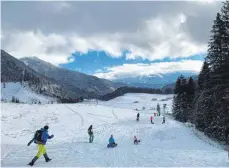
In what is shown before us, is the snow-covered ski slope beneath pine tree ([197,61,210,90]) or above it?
beneath

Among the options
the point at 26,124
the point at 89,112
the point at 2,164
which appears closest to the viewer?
the point at 2,164

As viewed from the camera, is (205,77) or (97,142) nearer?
(97,142)

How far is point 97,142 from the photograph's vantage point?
107ft

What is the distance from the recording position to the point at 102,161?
18734 mm

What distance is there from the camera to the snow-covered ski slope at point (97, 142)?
18453 millimetres

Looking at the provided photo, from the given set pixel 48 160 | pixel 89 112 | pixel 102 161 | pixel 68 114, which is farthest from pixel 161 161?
pixel 89 112

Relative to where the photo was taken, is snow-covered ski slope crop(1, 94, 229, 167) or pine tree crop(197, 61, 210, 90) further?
pine tree crop(197, 61, 210, 90)

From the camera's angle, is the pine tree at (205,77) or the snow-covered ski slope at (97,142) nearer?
the snow-covered ski slope at (97,142)

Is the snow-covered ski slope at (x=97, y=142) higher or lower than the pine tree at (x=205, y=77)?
lower

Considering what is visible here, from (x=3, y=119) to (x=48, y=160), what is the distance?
35806mm

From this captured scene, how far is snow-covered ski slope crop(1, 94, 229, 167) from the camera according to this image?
60.5 feet

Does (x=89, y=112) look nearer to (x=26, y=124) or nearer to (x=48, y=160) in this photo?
(x=26, y=124)

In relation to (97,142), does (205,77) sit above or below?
above

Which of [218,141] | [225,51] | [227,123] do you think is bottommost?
[218,141]
